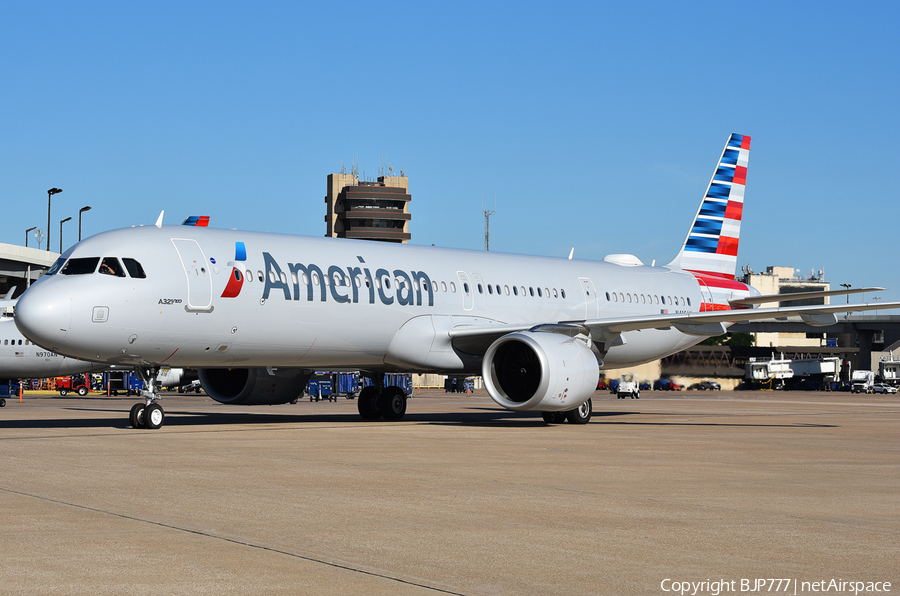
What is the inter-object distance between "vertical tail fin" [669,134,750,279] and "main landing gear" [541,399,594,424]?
32.5 feet

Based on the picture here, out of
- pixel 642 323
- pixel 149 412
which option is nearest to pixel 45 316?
pixel 149 412

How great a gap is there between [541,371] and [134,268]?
27.7 ft

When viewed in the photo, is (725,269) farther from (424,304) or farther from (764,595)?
(764,595)

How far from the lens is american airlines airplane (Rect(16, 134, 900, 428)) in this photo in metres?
18.9

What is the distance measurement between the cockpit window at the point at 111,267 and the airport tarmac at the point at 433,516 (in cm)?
340

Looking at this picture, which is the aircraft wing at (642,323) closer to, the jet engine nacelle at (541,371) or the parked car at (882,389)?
the jet engine nacelle at (541,371)

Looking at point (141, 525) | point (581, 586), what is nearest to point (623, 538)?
point (581, 586)

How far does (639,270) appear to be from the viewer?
30.4 m

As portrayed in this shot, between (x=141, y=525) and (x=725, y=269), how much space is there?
27.9 m

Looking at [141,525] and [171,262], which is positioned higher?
[171,262]

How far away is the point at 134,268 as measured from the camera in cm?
1914

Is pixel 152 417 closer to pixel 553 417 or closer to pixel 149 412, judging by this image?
pixel 149 412

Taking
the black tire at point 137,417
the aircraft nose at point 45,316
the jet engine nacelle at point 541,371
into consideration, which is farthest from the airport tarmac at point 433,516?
the jet engine nacelle at point 541,371

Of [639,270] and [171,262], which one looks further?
Result: [639,270]
